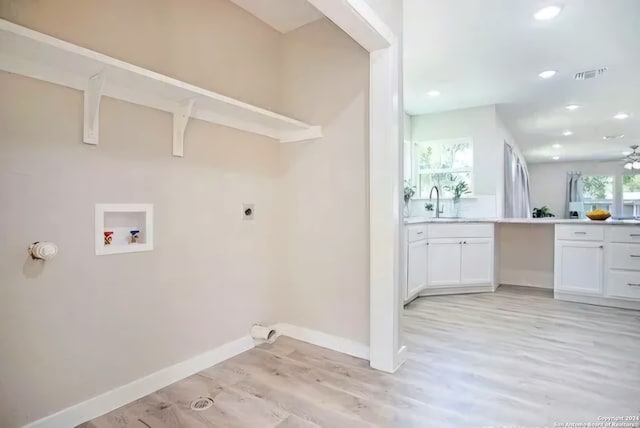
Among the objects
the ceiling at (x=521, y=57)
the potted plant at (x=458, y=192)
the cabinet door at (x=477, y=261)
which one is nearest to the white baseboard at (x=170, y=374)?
the cabinet door at (x=477, y=261)

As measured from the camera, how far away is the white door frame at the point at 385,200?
2.17 meters

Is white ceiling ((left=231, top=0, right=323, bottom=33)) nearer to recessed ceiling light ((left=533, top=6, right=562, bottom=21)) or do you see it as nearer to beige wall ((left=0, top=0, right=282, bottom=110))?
beige wall ((left=0, top=0, right=282, bottom=110))

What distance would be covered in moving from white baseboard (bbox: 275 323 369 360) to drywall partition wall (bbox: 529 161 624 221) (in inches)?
437

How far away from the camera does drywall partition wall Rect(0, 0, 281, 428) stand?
145 centimetres

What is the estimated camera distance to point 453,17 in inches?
102

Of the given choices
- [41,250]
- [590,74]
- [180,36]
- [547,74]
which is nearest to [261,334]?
[41,250]

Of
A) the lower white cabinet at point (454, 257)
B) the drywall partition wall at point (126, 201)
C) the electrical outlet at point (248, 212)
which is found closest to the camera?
the drywall partition wall at point (126, 201)

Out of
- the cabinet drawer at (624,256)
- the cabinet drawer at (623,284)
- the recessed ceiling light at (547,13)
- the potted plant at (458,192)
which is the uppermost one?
the recessed ceiling light at (547,13)

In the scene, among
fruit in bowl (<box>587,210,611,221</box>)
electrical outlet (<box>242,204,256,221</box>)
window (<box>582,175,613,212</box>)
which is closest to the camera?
electrical outlet (<box>242,204,256,221</box>)

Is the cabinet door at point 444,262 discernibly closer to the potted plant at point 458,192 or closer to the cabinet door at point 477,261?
the cabinet door at point 477,261

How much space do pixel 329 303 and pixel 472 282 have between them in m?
2.33

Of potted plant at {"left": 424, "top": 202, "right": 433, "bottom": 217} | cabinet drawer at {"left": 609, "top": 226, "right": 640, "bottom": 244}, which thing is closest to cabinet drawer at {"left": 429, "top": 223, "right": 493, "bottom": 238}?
potted plant at {"left": 424, "top": 202, "right": 433, "bottom": 217}

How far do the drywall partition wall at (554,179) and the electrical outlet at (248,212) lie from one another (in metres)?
11.4

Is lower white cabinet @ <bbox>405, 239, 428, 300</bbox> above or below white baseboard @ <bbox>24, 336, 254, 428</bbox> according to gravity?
above
